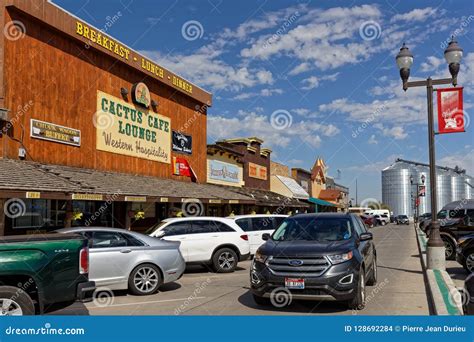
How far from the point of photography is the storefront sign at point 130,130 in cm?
1909

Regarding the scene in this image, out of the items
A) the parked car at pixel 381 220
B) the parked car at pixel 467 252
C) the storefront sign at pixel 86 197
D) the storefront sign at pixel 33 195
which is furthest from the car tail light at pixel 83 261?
the parked car at pixel 381 220

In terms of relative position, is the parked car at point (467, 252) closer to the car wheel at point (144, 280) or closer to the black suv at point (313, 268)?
the black suv at point (313, 268)

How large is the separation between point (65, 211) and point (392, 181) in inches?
3529

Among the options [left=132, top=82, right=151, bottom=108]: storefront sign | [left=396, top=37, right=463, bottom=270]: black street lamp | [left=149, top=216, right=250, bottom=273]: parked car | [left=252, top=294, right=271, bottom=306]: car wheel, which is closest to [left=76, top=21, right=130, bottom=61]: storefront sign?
[left=132, top=82, right=151, bottom=108]: storefront sign

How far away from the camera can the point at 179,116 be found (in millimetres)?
25766

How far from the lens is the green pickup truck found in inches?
248

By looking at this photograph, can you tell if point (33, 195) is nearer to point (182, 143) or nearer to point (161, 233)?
point (161, 233)

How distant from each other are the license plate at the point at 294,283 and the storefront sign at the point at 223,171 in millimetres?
21744

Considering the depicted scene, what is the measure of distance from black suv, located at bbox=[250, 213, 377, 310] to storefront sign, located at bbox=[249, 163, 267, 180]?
27.9 m

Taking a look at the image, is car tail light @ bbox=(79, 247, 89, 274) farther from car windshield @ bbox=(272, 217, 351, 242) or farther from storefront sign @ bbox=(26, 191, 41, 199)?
storefront sign @ bbox=(26, 191, 41, 199)

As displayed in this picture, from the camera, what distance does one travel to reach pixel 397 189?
10131cm

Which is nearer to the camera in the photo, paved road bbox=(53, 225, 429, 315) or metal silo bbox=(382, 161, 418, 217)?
paved road bbox=(53, 225, 429, 315)

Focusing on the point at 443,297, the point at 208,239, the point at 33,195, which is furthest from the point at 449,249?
the point at 33,195
